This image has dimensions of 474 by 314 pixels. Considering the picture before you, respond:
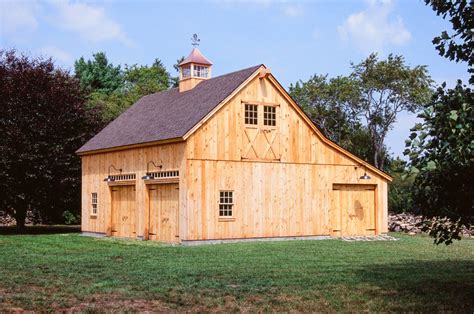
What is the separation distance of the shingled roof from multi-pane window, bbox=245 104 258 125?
1.02m

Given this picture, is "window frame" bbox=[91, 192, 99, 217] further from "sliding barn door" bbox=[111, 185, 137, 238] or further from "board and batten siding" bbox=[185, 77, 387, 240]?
"board and batten siding" bbox=[185, 77, 387, 240]

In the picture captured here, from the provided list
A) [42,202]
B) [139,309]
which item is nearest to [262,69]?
[42,202]

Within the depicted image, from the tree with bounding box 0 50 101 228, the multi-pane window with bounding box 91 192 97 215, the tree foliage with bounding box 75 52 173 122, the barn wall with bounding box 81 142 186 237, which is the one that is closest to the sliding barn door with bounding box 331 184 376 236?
the barn wall with bounding box 81 142 186 237

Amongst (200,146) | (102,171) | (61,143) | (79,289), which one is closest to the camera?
(79,289)

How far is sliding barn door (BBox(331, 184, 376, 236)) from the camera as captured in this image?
94.8ft

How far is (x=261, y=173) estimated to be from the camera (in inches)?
1042

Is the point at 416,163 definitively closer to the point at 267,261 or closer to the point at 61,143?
the point at 267,261

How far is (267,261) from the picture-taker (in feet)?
58.3

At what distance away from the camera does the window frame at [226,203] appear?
25.5m

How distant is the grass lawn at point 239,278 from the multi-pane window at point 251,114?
222 inches

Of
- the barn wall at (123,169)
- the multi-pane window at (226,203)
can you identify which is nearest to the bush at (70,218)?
the barn wall at (123,169)

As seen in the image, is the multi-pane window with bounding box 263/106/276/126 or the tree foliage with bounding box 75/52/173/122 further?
the tree foliage with bounding box 75/52/173/122

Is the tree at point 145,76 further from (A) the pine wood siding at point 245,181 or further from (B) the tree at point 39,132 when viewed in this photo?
(A) the pine wood siding at point 245,181

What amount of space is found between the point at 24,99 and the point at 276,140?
1241 centimetres
